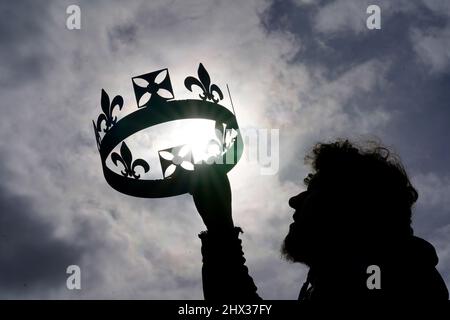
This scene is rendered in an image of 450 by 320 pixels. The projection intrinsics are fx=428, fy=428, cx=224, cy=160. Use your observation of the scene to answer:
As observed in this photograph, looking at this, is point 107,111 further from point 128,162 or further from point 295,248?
point 295,248

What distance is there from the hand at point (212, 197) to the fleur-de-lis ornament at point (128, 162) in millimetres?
2552

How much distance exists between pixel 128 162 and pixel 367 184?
3.57 meters

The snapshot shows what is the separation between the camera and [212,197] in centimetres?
272

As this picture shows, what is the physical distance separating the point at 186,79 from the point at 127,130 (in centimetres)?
103

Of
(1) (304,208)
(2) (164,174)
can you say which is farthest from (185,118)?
(1) (304,208)

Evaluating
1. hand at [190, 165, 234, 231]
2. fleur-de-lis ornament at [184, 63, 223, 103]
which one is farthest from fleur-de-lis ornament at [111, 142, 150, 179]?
hand at [190, 165, 234, 231]

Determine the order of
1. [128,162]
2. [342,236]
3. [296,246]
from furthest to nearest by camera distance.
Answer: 1. [128,162]
2. [296,246]
3. [342,236]

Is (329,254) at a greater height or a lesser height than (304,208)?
lesser

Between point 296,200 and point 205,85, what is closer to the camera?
point 296,200

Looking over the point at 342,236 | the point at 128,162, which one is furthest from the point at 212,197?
the point at 128,162

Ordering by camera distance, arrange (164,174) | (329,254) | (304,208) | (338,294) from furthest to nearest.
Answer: (164,174) → (304,208) → (329,254) → (338,294)

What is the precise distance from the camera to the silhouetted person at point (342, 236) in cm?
210

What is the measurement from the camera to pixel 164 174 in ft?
16.1
